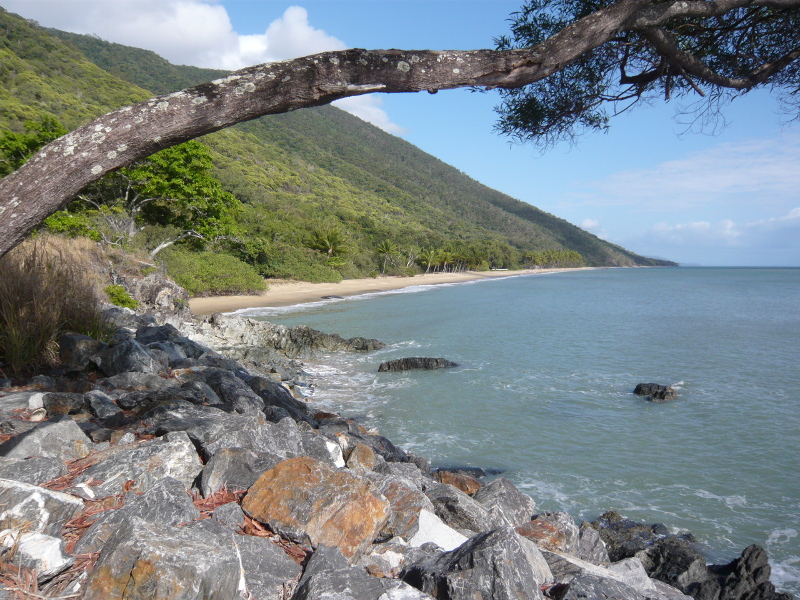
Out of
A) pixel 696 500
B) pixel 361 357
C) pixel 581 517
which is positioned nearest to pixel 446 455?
pixel 581 517

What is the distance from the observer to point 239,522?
2.62 meters

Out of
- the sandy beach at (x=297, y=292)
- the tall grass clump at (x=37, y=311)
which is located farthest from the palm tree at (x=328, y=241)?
the tall grass clump at (x=37, y=311)

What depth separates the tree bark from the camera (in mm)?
2123

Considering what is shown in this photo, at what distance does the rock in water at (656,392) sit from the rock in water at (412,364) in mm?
4962

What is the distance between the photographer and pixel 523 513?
4523 millimetres

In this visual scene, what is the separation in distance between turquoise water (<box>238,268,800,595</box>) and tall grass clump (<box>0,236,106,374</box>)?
5.03 meters

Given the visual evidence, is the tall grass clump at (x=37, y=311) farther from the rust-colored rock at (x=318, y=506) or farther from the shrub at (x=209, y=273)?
the shrub at (x=209, y=273)

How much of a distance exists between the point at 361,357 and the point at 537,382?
5.62m

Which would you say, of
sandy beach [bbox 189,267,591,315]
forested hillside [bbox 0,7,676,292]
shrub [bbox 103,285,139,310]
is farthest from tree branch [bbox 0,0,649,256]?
sandy beach [bbox 189,267,591,315]

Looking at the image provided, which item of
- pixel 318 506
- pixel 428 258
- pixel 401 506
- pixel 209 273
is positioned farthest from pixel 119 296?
pixel 428 258

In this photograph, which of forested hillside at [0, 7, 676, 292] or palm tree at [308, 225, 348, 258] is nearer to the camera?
forested hillside at [0, 7, 676, 292]

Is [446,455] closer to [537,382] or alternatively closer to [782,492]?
[782,492]

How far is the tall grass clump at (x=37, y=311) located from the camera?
4998 millimetres

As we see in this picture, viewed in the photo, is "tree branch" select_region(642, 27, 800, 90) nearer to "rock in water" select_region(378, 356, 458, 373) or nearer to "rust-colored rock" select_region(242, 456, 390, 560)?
"rust-colored rock" select_region(242, 456, 390, 560)
